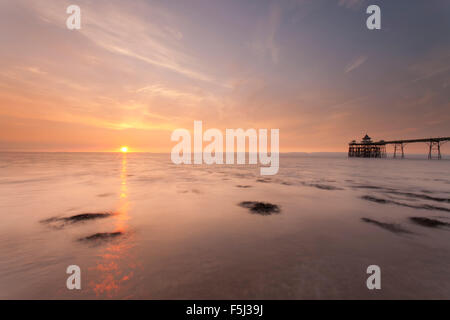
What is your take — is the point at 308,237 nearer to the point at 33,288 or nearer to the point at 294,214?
the point at 294,214

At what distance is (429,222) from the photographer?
5.75 metres

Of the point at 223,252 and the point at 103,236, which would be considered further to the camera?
the point at 103,236

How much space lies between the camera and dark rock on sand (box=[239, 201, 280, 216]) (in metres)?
6.95

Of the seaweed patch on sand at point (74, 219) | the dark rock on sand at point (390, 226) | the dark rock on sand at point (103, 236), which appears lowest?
the dark rock on sand at point (390, 226)

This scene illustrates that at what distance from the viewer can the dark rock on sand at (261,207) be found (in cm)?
695

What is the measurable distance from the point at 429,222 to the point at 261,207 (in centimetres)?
522

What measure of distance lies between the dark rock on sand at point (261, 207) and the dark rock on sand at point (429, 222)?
425 centimetres

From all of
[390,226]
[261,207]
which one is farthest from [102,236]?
[390,226]

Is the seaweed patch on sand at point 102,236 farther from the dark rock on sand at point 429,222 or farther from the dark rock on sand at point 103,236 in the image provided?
the dark rock on sand at point 429,222

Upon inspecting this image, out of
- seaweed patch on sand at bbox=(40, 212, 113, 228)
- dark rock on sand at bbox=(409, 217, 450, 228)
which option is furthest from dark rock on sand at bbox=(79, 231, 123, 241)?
dark rock on sand at bbox=(409, 217, 450, 228)

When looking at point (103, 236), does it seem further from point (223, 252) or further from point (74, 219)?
point (223, 252)

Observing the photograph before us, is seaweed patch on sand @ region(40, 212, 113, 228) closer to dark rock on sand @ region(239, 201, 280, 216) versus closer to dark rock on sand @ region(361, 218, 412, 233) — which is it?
dark rock on sand @ region(239, 201, 280, 216)

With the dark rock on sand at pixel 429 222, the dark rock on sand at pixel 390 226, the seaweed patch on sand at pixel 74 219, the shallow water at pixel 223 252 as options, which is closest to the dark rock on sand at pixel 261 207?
the shallow water at pixel 223 252
